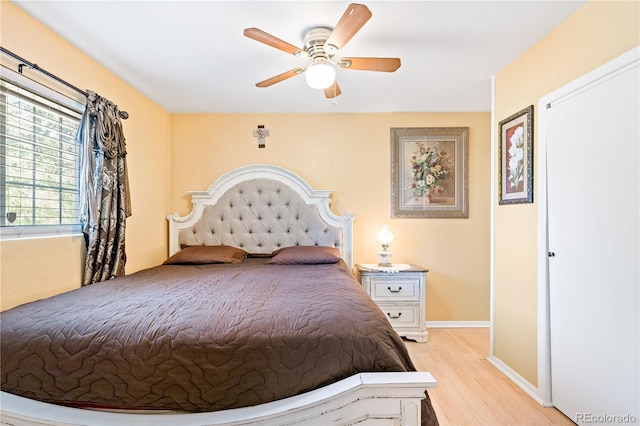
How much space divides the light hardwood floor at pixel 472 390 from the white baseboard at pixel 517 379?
0.08 feet

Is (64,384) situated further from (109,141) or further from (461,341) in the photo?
(461,341)

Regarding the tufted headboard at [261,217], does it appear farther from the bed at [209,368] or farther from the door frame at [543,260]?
the bed at [209,368]

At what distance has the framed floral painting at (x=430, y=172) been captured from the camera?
Result: 3.24 metres

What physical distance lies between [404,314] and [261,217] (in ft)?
5.50

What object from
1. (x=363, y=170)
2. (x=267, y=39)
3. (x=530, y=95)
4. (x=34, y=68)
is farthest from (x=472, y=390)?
(x=34, y=68)

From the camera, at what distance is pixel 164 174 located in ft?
10.3

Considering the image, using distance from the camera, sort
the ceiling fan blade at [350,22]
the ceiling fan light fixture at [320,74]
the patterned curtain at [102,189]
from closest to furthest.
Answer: the ceiling fan blade at [350,22]
the ceiling fan light fixture at [320,74]
the patterned curtain at [102,189]

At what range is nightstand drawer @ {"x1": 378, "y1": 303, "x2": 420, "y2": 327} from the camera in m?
2.86

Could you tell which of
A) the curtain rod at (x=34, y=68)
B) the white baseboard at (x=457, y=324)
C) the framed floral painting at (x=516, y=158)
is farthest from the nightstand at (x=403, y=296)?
the curtain rod at (x=34, y=68)

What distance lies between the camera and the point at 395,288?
2.86m

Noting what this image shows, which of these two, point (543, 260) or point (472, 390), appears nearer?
point (543, 260)

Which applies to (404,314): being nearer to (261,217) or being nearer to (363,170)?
(363,170)

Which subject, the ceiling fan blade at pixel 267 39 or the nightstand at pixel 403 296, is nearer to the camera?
the ceiling fan blade at pixel 267 39

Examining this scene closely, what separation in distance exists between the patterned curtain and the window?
81 millimetres
